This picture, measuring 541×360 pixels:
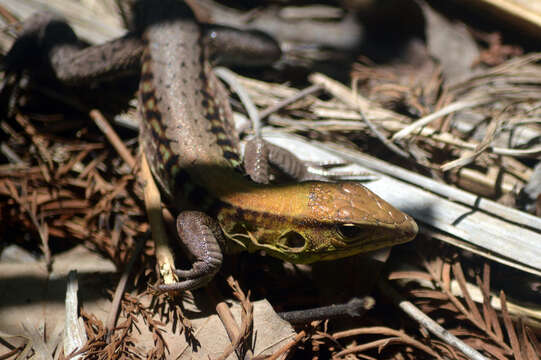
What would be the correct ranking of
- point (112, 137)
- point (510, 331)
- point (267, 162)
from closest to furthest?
point (510, 331) < point (267, 162) < point (112, 137)

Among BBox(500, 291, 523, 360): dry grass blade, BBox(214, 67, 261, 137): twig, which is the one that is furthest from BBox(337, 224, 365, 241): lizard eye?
BBox(214, 67, 261, 137): twig

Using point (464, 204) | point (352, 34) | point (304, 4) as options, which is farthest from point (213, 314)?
point (304, 4)

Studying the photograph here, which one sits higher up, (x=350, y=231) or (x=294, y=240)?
(x=350, y=231)

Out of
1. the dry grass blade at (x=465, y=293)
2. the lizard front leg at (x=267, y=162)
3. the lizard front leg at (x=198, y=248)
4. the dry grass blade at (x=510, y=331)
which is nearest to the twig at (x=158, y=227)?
the lizard front leg at (x=198, y=248)

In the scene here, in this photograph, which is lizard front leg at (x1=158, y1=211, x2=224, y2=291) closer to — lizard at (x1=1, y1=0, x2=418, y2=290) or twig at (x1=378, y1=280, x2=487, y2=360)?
lizard at (x1=1, y1=0, x2=418, y2=290)

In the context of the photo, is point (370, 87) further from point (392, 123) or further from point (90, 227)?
point (90, 227)

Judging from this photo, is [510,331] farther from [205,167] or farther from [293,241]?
[205,167]

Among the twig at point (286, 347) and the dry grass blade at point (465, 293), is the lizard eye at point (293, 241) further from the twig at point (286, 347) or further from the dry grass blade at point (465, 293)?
the dry grass blade at point (465, 293)

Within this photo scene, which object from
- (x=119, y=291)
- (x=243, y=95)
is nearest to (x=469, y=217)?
(x=243, y=95)
